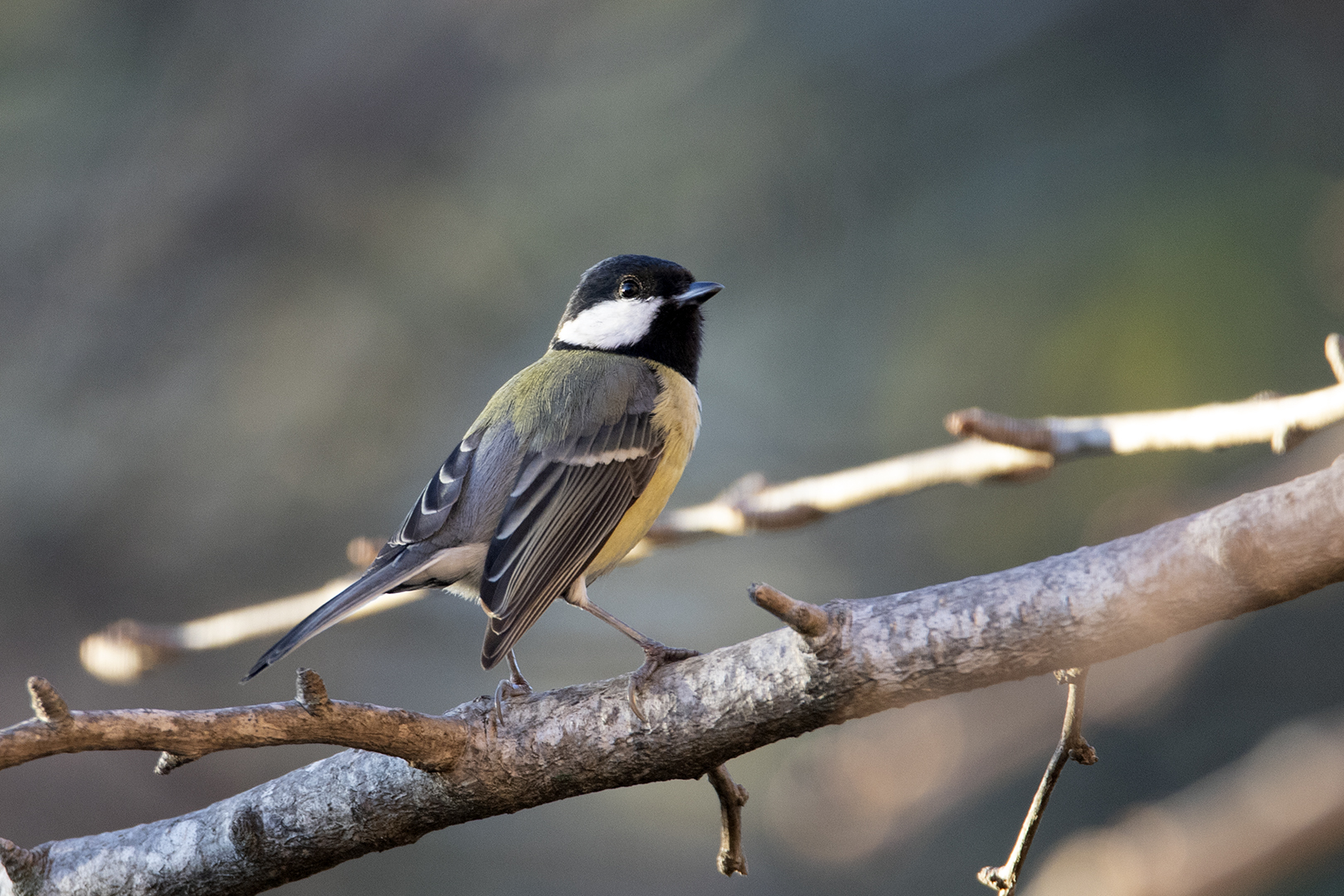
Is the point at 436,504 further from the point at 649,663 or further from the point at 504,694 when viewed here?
the point at 649,663

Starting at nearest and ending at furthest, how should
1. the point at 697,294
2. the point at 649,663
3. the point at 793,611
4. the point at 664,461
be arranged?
the point at 793,611 < the point at 649,663 < the point at 664,461 < the point at 697,294

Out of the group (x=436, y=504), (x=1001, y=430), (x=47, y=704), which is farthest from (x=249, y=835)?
(x=1001, y=430)

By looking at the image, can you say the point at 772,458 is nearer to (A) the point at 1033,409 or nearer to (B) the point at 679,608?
(B) the point at 679,608

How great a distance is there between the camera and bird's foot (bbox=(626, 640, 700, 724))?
72.5 inches

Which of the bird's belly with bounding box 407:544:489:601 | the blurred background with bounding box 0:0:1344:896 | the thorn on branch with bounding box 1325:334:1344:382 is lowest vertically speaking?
the thorn on branch with bounding box 1325:334:1344:382

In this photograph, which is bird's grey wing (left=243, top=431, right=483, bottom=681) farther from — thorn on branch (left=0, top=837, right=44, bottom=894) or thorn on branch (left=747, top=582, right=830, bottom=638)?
thorn on branch (left=747, top=582, right=830, bottom=638)

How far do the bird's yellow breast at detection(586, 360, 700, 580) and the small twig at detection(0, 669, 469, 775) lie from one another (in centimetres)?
97

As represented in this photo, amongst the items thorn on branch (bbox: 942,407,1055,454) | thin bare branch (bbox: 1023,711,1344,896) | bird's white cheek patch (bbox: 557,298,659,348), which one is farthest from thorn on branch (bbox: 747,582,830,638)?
bird's white cheek patch (bbox: 557,298,659,348)

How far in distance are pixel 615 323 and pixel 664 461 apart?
624 mm

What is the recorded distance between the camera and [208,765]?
5.24 meters

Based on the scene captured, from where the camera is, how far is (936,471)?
263 cm

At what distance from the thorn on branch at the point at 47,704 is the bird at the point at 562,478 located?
703 mm

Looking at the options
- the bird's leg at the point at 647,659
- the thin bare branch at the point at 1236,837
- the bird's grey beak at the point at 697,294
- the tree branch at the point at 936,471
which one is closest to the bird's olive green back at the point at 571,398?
the bird's grey beak at the point at 697,294

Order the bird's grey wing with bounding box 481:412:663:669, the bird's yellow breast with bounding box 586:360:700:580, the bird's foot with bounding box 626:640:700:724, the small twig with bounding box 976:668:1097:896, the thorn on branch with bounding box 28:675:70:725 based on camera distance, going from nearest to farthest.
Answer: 1. the thorn on branch with bounding box 28:675:70:725
2. the small twig with bounding box 976:668:1097:896
3. the bird's foot with bounding box 626:640:700:724
4. the bird's grey wing with bounding box 481:412:663:669
5. the bird's yellow breast with bounding box 586:360:700:580
